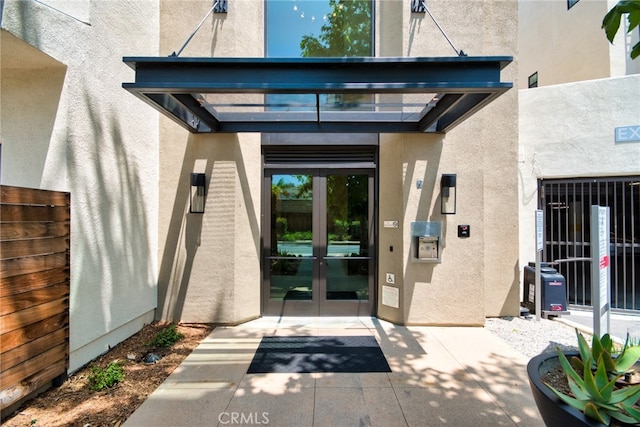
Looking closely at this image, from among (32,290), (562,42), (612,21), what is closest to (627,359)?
(612,21)

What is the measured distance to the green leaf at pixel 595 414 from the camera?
5.69 ft

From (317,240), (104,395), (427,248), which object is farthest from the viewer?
(317,240)

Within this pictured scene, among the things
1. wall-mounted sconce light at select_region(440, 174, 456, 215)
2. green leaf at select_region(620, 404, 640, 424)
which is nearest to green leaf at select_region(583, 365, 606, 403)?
green leaf at select_region(620, 404, 640, 424)

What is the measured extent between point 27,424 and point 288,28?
6295 mm

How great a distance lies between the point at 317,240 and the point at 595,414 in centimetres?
401

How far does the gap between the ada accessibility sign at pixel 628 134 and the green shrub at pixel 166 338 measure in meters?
8.14

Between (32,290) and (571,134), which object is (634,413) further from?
(571,134)

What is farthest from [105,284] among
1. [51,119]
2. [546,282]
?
[546,282]

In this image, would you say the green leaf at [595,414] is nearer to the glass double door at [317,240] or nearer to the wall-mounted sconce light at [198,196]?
the glass double door at [317,240]

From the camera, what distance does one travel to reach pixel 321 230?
211 inches

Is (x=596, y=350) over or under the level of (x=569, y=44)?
under

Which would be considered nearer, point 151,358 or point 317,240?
point 151,358

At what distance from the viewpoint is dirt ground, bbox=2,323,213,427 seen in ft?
8.70

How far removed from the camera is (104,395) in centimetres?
301
